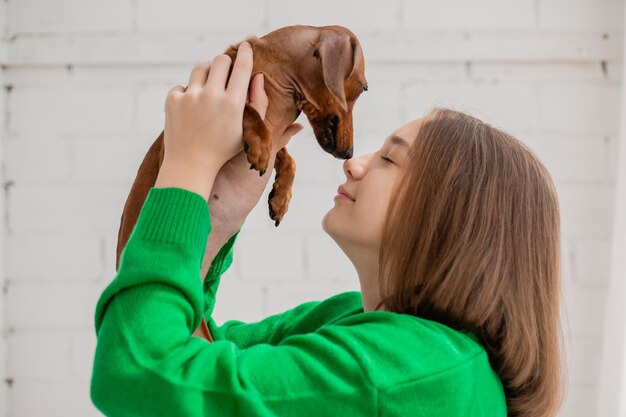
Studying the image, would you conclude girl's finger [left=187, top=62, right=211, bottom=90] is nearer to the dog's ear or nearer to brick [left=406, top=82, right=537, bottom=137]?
the dog's ear

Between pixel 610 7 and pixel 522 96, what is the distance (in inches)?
11.7

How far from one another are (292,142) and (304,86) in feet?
2.38

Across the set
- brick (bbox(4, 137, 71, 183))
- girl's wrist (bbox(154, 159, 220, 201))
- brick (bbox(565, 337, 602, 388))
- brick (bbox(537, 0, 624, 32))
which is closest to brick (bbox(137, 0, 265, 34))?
brick (bbox(4, 137, 71, 183))

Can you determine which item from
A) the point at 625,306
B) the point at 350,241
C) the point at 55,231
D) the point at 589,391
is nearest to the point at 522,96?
the point at 625,306

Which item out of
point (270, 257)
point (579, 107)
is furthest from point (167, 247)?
point (579, 107)

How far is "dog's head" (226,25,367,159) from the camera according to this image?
40.7 inches

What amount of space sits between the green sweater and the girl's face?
18 cm

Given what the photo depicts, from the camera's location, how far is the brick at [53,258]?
1800 millimetres

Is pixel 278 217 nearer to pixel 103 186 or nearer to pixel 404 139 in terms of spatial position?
pixel 404 139

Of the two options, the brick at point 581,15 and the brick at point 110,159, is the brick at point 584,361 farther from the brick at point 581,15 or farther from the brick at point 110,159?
the brick at point 110,159

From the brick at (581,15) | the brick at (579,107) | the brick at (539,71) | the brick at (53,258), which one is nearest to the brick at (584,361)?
the brick at (579,107)

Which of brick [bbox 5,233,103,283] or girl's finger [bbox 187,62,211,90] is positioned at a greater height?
girl's finger [bbox 187,62,211,90]

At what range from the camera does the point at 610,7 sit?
1.77 m

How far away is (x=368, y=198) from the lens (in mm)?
1029
